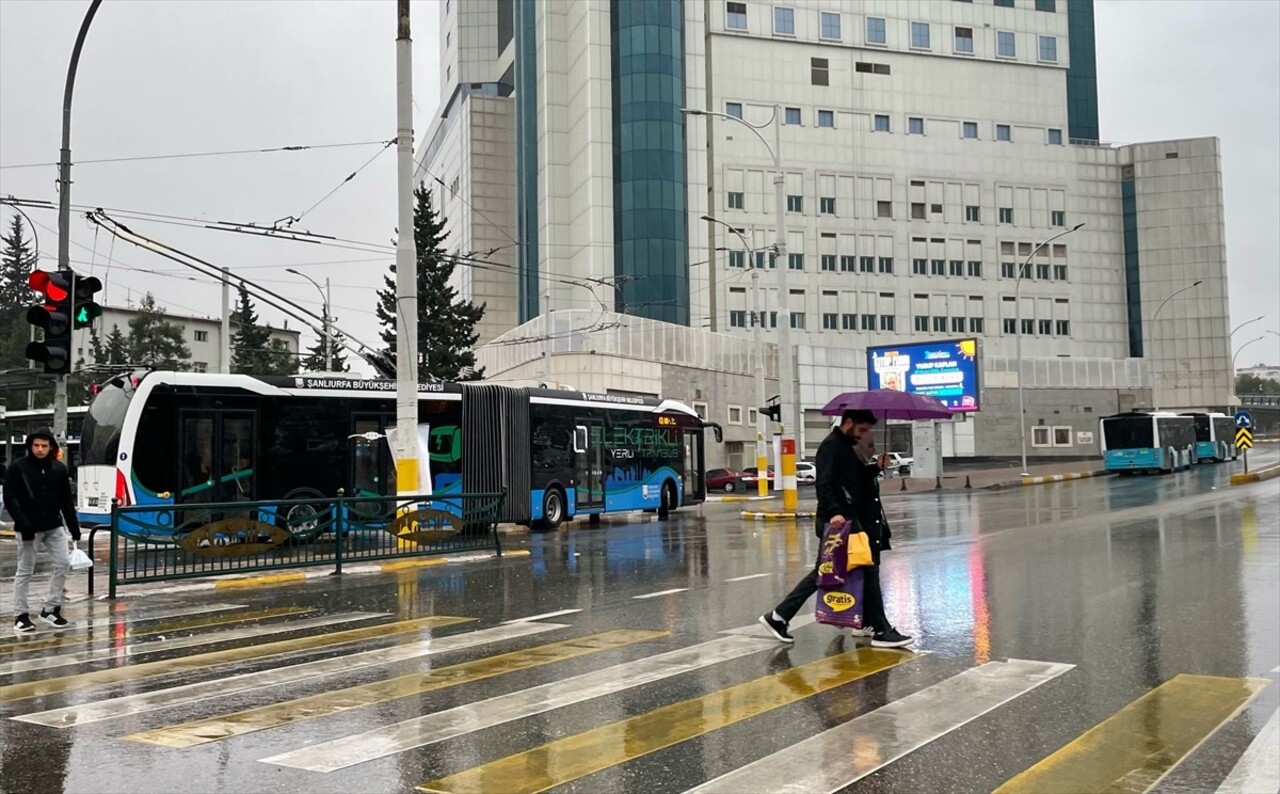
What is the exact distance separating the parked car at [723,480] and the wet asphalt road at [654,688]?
3800 centimetres

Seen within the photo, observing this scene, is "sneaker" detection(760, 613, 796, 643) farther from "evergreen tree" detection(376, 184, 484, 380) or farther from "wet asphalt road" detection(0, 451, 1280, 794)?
"evergreen tree" detection(376, 184, 484, 380)

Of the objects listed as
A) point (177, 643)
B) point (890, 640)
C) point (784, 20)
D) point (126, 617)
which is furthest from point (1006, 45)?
point (177, 643)

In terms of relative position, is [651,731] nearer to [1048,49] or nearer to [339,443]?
[339,443]

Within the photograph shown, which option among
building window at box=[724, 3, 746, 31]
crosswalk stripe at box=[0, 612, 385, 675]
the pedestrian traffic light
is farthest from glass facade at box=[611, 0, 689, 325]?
crosswalk stripe at box=[0, 612, 385, 675]

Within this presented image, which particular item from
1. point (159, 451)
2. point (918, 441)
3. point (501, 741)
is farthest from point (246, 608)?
point (918, 441)

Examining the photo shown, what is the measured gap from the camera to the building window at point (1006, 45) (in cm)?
8906

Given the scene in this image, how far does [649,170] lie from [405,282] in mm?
58402

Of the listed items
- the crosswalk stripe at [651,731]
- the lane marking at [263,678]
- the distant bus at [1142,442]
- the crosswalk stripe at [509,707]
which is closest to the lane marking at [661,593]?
the lane marking at [263,678]

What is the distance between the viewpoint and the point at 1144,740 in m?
5.93

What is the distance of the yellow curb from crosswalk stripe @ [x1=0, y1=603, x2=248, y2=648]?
1.99m

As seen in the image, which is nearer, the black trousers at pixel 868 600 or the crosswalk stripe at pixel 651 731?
the crosswalk stripe at pixel 651 731

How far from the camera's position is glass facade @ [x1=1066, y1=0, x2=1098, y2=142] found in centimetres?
10506

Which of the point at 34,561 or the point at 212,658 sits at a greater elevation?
the point at 34,561

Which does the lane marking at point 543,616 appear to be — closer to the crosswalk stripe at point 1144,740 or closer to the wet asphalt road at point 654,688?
the wet asphalt road at point 654,688
